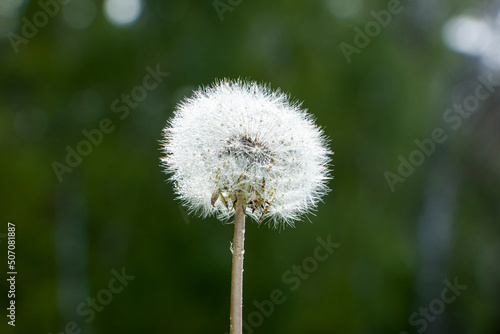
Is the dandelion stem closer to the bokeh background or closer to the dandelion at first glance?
the dandelion

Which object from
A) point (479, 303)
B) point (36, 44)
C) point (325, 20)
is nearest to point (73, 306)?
point (36, 44)

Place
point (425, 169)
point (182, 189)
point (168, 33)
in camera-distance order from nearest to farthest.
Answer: point (182, 189), point (168, 33), point (425, 169)

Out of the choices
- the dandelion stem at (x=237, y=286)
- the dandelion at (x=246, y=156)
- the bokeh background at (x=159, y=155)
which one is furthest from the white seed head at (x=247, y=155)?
the bokeh background at (x=159, y=155)

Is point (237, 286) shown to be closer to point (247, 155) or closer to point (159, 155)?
point (247, 155)

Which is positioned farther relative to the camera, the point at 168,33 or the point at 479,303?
the point at 479,303

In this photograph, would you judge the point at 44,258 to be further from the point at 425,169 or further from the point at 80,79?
the point at 425,169

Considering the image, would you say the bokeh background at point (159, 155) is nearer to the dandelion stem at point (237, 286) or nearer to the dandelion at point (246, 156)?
the dandelion at point (246, 156)

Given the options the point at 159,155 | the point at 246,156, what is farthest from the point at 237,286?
the point at 159,155
